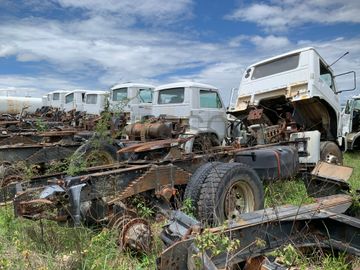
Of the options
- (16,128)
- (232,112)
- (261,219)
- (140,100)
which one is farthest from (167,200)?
(140,100)

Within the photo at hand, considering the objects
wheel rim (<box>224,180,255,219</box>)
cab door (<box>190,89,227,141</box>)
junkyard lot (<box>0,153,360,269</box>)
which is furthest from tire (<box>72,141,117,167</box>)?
cab door (<box>190,89,227,141</box>)

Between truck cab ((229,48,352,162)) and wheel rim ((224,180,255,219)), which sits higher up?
truck cab ((229,48,352,162))

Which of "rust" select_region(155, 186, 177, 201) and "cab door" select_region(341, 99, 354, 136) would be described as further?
"cab door" select_region(341, 99, 354, 136)

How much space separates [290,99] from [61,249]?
19.3ft

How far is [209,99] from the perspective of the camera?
35.1 ft

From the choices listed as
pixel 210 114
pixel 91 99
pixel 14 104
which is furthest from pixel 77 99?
pixel 210 114

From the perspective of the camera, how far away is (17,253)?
10.4ft

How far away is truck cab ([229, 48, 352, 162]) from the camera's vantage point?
791 cm

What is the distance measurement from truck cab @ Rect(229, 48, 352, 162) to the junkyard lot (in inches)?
185

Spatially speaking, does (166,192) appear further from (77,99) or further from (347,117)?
(77,99)

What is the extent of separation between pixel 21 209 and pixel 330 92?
273 inches

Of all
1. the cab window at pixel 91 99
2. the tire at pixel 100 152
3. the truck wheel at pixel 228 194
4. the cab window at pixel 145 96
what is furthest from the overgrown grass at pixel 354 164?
the cab window at pixel 91 99

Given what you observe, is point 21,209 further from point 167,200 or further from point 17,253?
point 167,200

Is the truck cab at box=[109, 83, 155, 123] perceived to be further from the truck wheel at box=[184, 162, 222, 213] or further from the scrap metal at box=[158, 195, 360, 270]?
the scrap metal at box=[158, 195, 360, 270]
